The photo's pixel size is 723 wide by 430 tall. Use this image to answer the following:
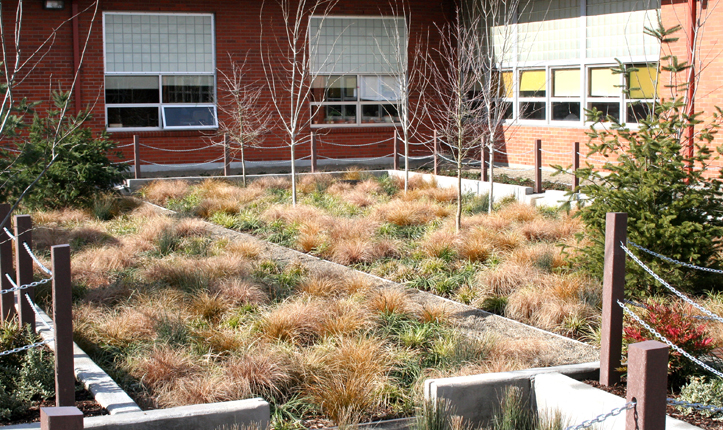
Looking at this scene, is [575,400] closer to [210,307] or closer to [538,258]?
[210,307]

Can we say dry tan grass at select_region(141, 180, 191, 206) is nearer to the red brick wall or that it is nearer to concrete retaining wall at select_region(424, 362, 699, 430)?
the red brick wall

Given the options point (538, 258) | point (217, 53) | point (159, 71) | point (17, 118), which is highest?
point (217, 53)

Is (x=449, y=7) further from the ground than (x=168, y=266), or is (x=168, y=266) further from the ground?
(x=449, y=7)

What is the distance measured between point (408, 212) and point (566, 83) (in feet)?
26.7

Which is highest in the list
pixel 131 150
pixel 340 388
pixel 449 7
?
pixel 449 7

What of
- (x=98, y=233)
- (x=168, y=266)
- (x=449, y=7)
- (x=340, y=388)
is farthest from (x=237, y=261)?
(x=449, y=7)

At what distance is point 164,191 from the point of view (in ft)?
47.0

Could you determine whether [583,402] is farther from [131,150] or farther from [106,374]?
[131,150]

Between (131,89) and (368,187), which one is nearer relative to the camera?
(368,187)

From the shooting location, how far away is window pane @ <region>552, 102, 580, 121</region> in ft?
58.8

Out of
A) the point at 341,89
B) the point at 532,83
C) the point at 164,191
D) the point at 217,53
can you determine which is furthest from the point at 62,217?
the point at 532,83

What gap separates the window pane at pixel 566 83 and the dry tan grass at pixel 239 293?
12.3 meters

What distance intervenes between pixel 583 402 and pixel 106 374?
3.18 meters

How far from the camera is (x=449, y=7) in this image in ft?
71.7
